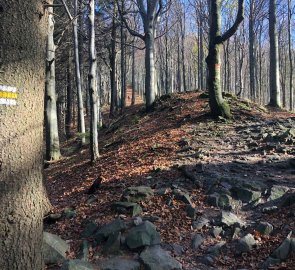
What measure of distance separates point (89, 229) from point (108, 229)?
1.34 ft

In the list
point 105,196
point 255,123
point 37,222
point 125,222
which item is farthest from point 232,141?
point 37,222

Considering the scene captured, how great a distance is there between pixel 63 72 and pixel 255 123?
1770 cm

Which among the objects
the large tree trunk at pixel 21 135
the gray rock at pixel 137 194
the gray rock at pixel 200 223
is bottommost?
the gray rock at pixel 200 223

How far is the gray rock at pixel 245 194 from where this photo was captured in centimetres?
663

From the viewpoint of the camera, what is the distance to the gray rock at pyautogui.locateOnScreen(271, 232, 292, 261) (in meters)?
4.72

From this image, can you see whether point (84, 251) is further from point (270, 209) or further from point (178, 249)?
point (270, 209)

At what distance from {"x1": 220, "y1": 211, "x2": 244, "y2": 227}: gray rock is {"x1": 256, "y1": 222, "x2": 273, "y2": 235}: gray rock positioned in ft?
0.98

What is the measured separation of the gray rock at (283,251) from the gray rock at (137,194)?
245cm

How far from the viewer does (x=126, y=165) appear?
9.23m

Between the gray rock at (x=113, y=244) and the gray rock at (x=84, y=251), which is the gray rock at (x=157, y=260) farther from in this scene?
the gray rock at (x=84, y=251)

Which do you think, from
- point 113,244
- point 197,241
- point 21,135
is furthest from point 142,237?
point 21,135

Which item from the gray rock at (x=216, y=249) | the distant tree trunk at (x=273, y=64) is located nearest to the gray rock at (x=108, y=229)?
the gray rock at (x=216, y=249)

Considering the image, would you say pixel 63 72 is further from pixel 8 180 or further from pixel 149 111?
pixel 8 180

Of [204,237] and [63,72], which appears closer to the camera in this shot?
[204,237]
